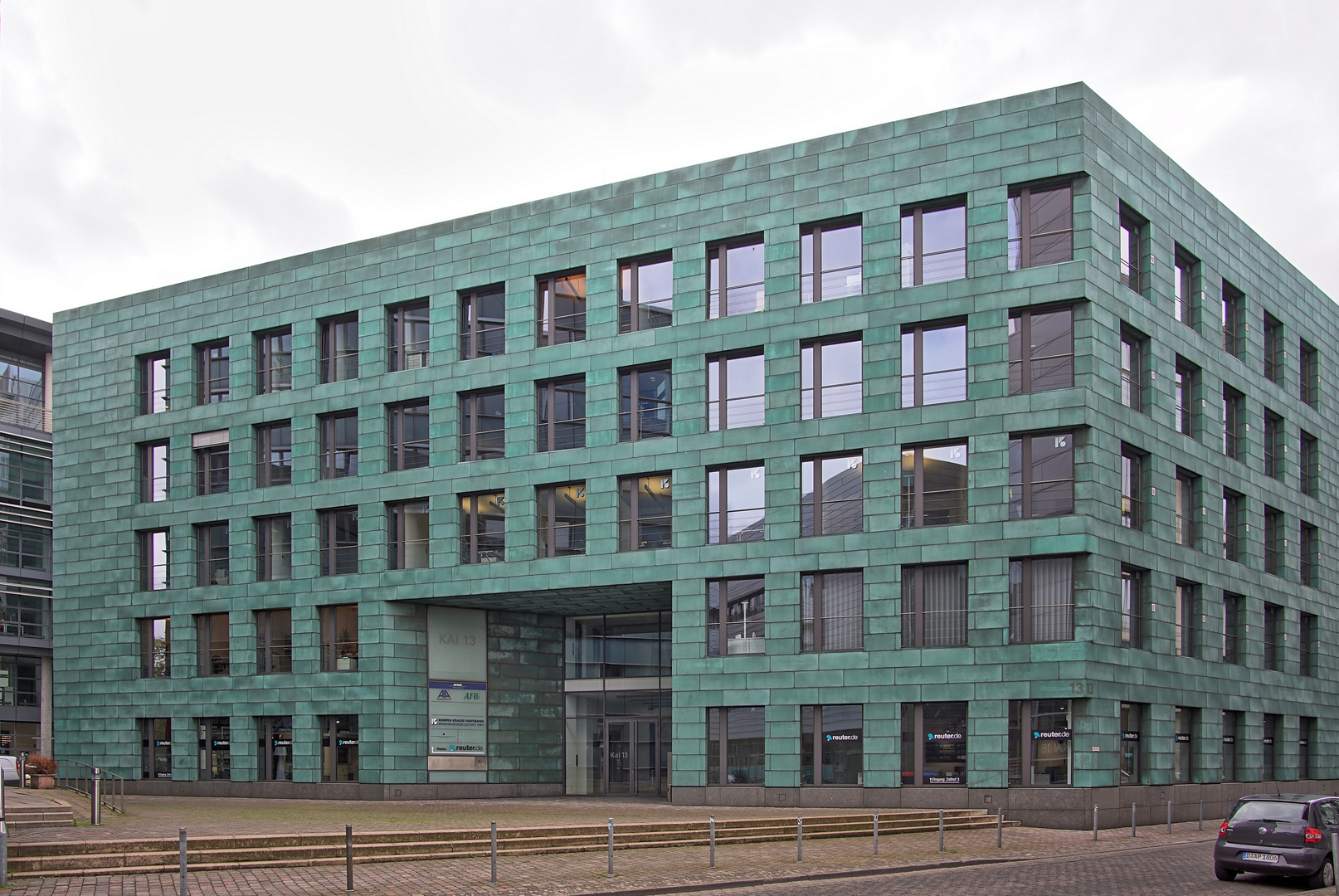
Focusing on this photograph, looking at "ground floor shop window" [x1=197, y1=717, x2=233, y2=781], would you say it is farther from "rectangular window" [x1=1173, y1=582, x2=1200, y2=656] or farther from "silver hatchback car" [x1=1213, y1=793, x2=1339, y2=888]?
"silver hatchback car" [x1=1213, y1=793, x2=1339, y2=888]

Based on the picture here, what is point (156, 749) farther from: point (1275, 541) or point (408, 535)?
point (1275, 541)

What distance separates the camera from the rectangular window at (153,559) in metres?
49.8

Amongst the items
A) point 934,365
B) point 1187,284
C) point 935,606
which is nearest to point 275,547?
point 935,606

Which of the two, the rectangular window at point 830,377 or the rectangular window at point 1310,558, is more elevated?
the rectangular window at point 830,377

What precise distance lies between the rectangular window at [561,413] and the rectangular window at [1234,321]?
69.4ft

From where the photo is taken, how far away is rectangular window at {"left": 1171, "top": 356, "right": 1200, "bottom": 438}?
4234 cm

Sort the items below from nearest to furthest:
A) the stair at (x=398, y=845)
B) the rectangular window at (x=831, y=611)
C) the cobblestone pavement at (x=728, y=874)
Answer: the cobblestone pavement at (x=728, y=874) → the stair at (x=398, y=845) → the rectangular window at (x=831, y=611)

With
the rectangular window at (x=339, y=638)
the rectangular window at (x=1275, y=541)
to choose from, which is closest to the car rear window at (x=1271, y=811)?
the rectangular window at (x=1275, y=541)

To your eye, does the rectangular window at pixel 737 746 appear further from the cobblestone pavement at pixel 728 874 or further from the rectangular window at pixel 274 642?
the rectangular window at pixel 274 642

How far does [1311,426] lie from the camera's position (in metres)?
50.9

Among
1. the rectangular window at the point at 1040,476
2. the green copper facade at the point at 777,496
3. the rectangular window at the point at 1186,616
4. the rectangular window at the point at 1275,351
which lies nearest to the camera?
the rectangular window at the point at 1040,476

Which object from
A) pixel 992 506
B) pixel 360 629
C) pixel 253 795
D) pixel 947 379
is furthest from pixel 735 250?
pixel 253 795

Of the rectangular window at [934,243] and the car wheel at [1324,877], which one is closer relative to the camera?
the car wheel at [1324,877]

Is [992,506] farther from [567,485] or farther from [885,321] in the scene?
[567,485]
